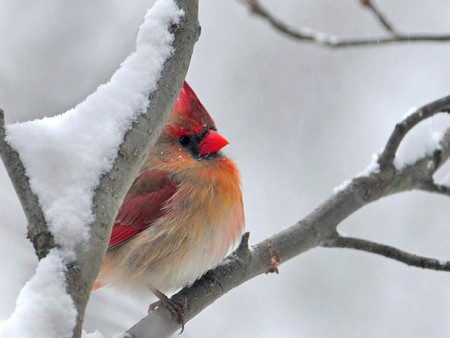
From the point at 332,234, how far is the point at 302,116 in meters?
2.59

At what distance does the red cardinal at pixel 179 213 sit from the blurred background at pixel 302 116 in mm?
980

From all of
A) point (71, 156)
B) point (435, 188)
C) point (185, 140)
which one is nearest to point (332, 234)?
point (435, 188)

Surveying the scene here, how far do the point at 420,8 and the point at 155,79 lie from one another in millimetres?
4052

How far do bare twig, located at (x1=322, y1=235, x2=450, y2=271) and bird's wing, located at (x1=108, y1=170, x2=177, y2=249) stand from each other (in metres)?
0.62

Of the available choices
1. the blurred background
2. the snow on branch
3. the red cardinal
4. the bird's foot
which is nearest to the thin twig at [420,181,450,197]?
the snow on branch

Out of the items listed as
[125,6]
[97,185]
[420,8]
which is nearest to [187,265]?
[97,185]

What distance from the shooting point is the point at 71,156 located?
1.46 meters

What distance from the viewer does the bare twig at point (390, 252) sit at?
2324 mm

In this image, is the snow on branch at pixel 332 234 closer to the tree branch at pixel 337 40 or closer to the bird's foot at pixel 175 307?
the bird's foot at pixel 175 307

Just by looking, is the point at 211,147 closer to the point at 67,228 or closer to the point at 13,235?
the point at 13,235

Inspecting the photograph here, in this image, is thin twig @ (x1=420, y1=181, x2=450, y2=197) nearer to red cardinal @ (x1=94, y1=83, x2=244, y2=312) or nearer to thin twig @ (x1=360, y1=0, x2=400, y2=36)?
red cardinal @ (x1=94, y1=83, x2=244, y2=312)

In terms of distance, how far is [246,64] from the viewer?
17.2ft

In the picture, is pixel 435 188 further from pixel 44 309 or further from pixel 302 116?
pixel 302 116

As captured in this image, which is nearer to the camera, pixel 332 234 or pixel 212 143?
pixel 332 234
